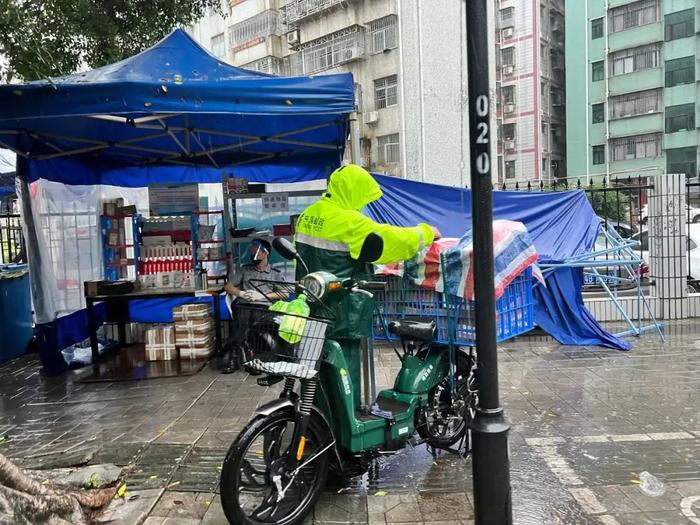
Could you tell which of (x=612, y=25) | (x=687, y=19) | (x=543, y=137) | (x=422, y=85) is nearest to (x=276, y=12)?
(x=422, y=85)

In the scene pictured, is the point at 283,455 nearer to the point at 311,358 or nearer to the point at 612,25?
the point at 311,358

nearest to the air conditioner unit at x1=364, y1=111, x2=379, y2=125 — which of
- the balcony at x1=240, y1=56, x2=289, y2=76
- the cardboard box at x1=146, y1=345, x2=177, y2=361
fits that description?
the balcony at x1=240, y1=56, x2=289, y2=76

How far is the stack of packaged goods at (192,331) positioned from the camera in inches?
275

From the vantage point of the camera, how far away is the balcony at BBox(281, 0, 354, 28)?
2614 cm

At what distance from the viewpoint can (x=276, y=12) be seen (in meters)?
29.1

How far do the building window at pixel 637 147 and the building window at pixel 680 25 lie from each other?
5388mm

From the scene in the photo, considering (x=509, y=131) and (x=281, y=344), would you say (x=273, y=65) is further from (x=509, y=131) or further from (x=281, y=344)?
(x=281, y=344)

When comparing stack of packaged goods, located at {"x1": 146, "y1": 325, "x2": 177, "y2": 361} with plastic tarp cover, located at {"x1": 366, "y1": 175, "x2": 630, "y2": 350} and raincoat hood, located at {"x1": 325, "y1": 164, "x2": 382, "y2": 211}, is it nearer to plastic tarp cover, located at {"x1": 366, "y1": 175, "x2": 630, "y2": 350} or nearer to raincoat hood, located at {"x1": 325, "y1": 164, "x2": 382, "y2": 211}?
plastic tarp cover, located at {"x1": 366, "y1": 175, "x2": 630, "y2": 350}

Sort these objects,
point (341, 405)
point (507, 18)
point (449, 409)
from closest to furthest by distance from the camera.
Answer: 1. point (341, 405)
2. point (449, 409)
3. point (507, 18)

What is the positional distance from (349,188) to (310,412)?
1.31 meters

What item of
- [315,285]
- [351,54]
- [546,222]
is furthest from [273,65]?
[315,285]

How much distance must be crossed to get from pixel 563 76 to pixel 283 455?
38.4 meters

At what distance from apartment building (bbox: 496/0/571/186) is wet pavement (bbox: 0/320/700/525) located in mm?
27622

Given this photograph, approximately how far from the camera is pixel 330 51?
88.1 feet
